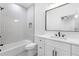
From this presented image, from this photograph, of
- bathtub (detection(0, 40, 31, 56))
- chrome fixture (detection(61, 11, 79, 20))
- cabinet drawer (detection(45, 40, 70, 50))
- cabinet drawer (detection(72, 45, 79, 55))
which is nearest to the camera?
cabinet drawer (detection(72, 45, 79, 55))

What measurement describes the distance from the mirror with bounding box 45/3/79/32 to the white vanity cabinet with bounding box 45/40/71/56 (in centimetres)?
40

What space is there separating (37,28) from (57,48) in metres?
0.91

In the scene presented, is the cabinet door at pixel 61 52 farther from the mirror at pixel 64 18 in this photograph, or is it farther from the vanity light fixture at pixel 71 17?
the vanity light fixture at pixel 71 17

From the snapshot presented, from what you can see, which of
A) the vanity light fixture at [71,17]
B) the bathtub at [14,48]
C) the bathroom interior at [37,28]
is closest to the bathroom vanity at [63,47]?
the bathroom interior at [37,28]

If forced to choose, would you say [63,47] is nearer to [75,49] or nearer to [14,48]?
[75,49]

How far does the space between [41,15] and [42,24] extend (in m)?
0.31

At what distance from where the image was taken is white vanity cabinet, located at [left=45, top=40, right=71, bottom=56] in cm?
66

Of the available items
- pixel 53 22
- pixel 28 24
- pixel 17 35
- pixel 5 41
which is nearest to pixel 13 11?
pixel 28 24

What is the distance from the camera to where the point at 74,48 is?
58cm

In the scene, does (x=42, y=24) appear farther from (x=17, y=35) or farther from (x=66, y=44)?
(x=66, y=44)

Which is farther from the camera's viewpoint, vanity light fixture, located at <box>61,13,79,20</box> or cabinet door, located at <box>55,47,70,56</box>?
vanity light fixture, located at <box>61,13,79,20</box>

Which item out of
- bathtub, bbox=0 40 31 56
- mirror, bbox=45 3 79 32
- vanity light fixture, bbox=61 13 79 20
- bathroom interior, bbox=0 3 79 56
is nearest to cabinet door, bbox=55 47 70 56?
bathroom interior, bbox=0 3 79 56

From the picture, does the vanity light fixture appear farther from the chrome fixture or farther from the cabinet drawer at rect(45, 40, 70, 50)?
the cabinet drawer at rect(45, 40, 70, 50)

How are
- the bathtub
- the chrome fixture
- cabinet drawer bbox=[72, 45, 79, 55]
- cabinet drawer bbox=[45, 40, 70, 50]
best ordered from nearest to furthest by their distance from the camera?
cabinet drawer bbox=[72, 45, 79, 55] → cabinet drawer bbox=[45, 40, 70, 50] → the chrome fixture → the bathtub
